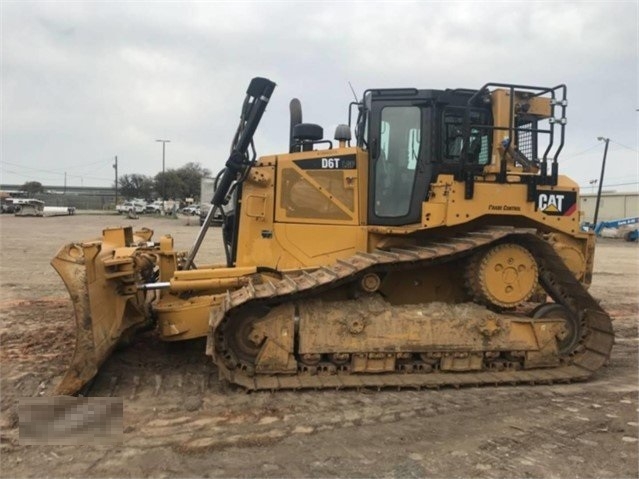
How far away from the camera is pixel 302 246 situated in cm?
641

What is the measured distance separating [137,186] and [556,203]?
300 feet

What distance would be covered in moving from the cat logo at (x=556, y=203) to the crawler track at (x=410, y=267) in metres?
0.51

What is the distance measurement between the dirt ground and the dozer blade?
43 centimetres

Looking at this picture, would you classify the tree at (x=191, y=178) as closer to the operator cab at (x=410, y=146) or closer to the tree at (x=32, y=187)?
the tree at (x=32, y=187)

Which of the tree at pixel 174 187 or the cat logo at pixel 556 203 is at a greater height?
the tree at pixel 174 187

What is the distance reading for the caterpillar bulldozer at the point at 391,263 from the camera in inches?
218

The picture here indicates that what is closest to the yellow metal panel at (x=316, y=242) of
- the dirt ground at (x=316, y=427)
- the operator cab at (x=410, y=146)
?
the operator cab at (x=410, y=146)

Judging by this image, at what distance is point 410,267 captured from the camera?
578 centimetres

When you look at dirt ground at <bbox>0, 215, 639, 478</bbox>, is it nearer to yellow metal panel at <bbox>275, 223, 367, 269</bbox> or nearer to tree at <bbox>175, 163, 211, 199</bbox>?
yellow metal panel at <bbox>275, 223, 367, 269</bbox>

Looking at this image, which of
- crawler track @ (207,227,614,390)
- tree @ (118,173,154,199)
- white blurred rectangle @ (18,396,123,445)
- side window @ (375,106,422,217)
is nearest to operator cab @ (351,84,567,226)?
side window @ (375,106,422,217)

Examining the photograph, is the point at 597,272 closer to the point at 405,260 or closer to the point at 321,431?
the point at 405,260

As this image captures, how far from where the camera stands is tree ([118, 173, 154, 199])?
298ft

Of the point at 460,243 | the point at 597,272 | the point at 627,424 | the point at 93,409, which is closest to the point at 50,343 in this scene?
the point at 93,409

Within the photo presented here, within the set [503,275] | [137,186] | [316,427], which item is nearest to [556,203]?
[503,275]
